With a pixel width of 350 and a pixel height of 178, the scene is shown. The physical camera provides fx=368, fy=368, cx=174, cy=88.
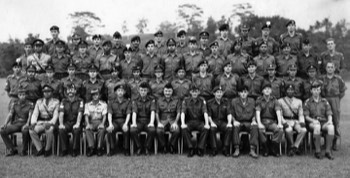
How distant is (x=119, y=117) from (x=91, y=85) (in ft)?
3.77

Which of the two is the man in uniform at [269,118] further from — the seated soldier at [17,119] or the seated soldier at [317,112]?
the seated soldier at [17,119]

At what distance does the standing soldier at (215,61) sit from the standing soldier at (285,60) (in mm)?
1382

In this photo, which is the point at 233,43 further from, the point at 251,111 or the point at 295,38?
the point at 251,111

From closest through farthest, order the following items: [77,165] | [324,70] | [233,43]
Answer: [77,165] → [324,70] → [233,43]

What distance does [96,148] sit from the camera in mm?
7992

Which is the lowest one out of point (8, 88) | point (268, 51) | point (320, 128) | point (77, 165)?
point (77, 165)

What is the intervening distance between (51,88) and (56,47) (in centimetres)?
168

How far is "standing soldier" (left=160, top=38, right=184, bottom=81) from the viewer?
9.38 m

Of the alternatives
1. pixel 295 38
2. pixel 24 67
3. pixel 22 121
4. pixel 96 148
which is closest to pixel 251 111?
pixel 295 38

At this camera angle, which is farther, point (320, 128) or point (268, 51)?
point (268, 51)

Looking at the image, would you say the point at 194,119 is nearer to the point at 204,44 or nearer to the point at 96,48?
the point at 204,44

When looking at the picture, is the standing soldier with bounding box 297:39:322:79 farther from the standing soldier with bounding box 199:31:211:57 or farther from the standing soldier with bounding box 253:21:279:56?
the standing soldier with bounding box 199:31:211:57

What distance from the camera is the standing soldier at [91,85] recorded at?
866 cm

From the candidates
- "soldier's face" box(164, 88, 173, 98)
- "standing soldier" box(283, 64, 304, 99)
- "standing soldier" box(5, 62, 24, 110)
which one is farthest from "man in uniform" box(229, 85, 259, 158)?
"standing soldier" box(5, 62, 24, 110)
